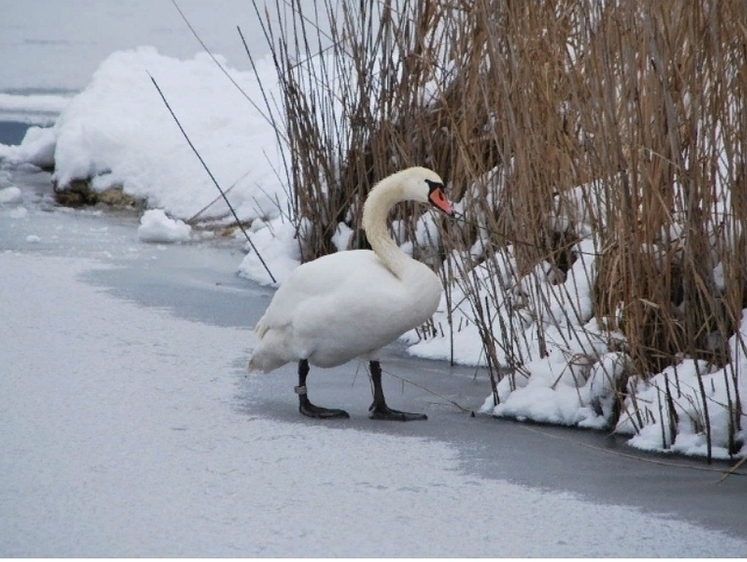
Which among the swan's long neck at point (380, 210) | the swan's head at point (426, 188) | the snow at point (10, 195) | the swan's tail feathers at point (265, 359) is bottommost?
the swan's tail feathers at point (265, 359)

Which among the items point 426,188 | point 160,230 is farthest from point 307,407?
point 160,230

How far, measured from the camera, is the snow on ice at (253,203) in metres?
3.94

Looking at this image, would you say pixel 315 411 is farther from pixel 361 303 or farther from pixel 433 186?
pixel 433 186

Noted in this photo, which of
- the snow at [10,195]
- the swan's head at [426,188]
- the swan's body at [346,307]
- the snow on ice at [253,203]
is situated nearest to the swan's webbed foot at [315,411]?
the swan's body at [346,307]

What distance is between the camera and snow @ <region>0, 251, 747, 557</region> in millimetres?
2916

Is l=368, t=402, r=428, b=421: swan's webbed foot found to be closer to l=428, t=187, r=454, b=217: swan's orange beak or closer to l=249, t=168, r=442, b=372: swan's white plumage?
l=249, t=168, r=442, b=372: swan's white plumage

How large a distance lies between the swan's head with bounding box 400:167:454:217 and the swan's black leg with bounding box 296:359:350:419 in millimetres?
646

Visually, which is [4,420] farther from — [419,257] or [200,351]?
[419,257]

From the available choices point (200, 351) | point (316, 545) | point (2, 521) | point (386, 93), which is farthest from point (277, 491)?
point (386, 93)

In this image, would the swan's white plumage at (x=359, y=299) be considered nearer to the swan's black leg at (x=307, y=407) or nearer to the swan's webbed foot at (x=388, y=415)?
the swan's black leg at (x=307, y=407)

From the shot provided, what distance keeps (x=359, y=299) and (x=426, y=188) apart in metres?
0.47

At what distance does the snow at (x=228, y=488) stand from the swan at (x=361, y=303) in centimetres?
23

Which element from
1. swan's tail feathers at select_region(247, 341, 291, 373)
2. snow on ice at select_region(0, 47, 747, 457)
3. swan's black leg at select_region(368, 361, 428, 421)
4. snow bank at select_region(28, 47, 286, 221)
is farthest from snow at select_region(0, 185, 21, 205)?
swan's black leg at select_region(368, 361, 428, 421)

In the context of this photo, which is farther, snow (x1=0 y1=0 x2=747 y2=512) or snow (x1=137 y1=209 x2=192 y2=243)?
snow (x1=137 y1=209 x2=192 y2=243)
